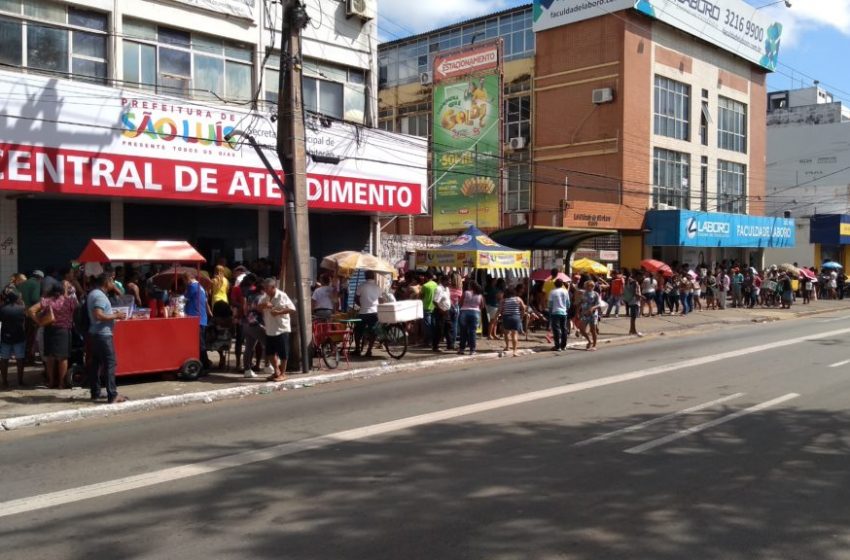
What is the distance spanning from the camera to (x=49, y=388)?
35.4 feet

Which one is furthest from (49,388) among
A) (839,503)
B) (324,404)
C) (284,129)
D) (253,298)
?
(839,503)

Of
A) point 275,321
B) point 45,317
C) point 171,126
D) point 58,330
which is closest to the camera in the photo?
point 45,317

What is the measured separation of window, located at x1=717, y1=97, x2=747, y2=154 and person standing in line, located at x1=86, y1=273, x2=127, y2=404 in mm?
37467

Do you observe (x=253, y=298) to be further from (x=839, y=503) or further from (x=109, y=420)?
(x=839, y=503)

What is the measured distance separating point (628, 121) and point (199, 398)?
28.0 m

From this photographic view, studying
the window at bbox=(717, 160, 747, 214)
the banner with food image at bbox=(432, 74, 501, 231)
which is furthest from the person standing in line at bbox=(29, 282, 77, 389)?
the window at bbox=(717, 160, 747, 214)

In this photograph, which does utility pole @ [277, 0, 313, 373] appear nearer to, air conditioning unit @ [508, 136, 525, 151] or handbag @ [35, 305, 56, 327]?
handbag @ [35, 305, 56, 327]

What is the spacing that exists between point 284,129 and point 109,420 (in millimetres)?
5710

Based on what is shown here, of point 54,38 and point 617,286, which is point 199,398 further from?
point 617,286

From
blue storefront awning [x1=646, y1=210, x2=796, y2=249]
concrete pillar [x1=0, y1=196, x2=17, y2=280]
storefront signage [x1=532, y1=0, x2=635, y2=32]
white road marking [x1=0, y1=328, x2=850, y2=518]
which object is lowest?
white road marking [x1=0, y1=328, x2=850, y2=518]

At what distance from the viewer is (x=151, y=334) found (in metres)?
11.2

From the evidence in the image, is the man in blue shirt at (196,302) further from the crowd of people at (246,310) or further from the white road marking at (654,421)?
the white road marking at (654,421)

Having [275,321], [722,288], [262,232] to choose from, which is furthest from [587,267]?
[275,321]

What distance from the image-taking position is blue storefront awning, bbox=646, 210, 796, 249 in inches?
1321
